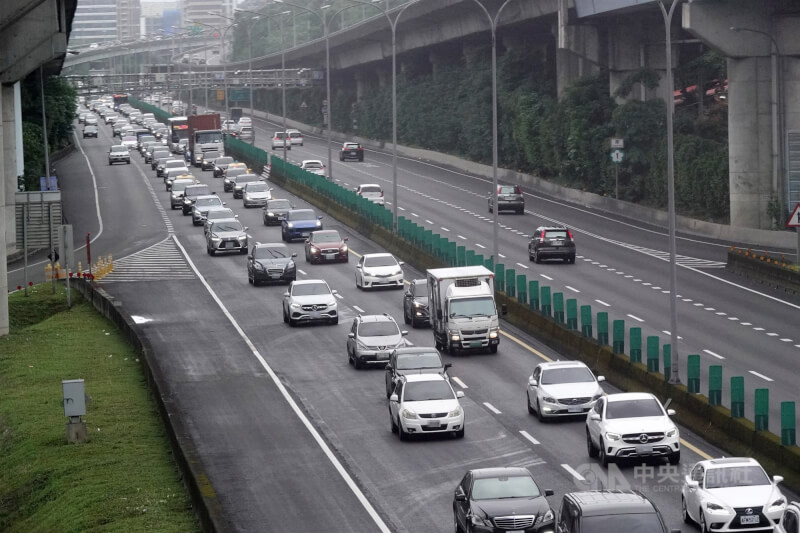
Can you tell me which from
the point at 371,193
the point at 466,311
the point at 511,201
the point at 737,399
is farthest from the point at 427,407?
the point at 371,193

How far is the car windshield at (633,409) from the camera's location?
30.0m

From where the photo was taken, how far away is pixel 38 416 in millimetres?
40875

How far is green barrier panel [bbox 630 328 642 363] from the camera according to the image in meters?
38.8

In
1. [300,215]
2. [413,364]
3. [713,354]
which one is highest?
[300,215]

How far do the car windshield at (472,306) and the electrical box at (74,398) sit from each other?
1251 cm

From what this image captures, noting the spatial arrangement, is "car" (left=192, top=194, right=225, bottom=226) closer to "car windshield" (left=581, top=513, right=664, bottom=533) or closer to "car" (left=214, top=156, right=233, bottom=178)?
"car" (left=214, top=156, right=233, bottom=178)

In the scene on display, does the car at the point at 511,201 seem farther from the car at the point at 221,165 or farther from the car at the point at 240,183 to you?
the car at the point at 221,165

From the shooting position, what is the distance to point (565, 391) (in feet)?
115

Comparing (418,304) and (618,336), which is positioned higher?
(418,304)

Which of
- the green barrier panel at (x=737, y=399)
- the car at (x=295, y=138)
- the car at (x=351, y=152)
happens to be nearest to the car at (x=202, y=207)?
the car at (x=351, y=152)

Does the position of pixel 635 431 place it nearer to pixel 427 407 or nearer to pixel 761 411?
pixel 761 411

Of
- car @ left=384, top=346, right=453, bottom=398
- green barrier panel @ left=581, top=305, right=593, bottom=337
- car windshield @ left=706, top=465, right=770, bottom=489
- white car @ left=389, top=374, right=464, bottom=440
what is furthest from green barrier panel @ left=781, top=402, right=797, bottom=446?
green barrier panel @ left=581, top=305, right=593, bottom=337

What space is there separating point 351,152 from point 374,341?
8546 centimetres

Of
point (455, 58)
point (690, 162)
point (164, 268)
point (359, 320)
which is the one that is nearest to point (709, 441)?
point (359, 320)
